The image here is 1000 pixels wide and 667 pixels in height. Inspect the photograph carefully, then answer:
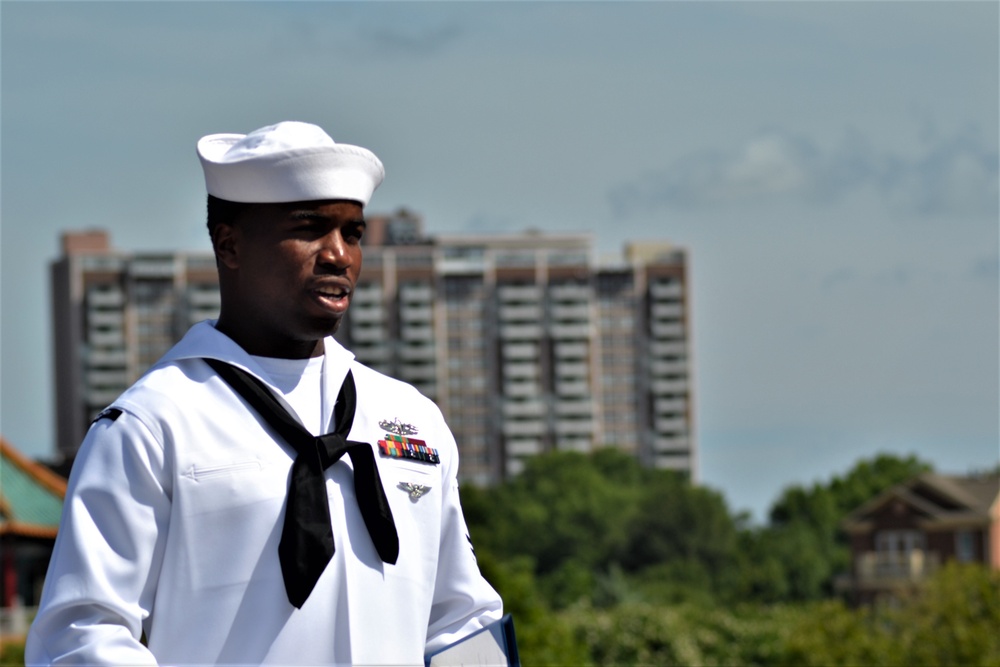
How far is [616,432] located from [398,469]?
168393mm

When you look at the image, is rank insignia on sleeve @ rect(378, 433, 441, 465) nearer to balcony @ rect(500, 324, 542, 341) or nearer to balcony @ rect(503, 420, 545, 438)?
balcony @ rect(500, 324, 542, 341)

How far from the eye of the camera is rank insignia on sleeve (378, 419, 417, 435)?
13.9 ft

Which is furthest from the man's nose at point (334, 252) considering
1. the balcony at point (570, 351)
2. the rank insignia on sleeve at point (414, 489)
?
the balcony at point (570, 351)

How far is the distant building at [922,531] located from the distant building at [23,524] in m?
46.1

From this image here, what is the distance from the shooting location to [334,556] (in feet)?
13.1

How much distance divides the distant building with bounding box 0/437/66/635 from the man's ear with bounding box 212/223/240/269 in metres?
36.5

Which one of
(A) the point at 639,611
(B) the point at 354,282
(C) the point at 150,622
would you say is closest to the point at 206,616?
(C) the point at 150,622

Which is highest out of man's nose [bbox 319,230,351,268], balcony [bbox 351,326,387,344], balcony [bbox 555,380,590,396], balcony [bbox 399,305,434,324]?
balcony [bbox 399,305,434,324]

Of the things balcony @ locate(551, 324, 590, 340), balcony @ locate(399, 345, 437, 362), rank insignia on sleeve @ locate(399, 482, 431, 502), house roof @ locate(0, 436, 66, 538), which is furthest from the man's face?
balcony @ locate(551, 324, 590, 340)

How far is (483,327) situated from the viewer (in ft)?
541

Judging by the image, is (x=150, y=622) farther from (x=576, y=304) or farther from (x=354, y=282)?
(x=576, y=304)

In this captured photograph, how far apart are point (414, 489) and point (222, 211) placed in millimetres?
737

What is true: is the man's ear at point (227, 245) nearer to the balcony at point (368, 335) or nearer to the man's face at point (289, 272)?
→ the man's face at point (289, 272)

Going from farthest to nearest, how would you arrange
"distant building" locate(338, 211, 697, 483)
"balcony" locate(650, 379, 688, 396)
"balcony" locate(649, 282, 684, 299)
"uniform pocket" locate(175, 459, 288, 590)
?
"balcony" locate(650, 379, 688, 396), "balcony" locate(649, 282, 684, 299), "distant building" locate(338, 211, 697, 483), "uniform pocket" locate(175, 459, 288, 590)
